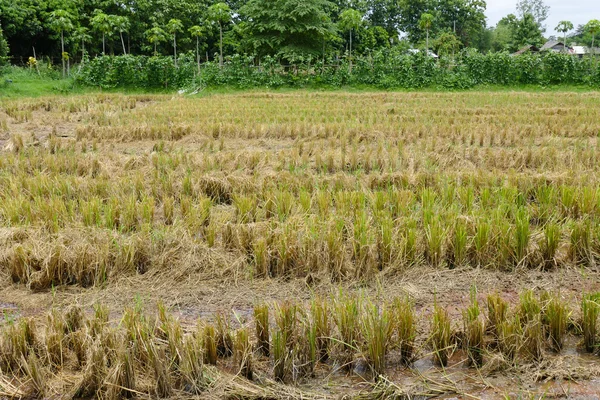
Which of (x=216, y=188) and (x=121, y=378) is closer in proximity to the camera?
(x=121, y=378)

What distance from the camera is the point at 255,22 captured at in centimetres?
2598

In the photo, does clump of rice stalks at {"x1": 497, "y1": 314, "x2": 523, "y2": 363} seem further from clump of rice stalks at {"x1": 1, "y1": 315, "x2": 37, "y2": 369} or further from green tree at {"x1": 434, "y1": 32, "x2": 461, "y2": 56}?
green tree at {"x1": 434, "y1": 32, "x2": 461, "y2": 56}

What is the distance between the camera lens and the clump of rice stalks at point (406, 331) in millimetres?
2549

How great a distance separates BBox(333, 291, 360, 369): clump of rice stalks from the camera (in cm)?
254

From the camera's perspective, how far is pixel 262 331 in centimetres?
265

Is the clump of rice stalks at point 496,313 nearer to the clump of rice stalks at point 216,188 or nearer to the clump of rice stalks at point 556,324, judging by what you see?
the clump of rice stalks at point 556,324

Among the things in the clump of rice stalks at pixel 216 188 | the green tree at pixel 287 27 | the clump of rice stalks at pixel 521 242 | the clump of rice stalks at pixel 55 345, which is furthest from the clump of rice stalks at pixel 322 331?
the green tree at pixel 287 27

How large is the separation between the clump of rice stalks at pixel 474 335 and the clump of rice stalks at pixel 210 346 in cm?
119

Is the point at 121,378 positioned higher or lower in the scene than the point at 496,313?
lower

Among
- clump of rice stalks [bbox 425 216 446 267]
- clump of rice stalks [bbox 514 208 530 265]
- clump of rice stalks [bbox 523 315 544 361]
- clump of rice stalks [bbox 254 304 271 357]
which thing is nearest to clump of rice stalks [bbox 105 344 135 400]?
clump of rice stalks [bbox 254 304 271 357]

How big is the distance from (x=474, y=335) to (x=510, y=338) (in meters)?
0.16

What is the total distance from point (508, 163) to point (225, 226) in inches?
154

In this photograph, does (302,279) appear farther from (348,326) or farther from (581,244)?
(581,244)

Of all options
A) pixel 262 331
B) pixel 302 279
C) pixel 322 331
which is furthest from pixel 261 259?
pixel 322 331
